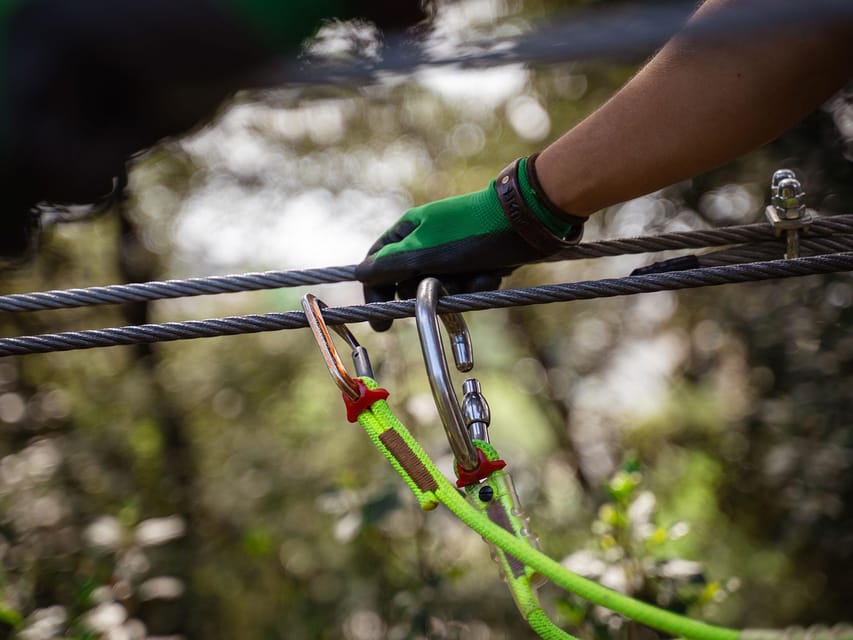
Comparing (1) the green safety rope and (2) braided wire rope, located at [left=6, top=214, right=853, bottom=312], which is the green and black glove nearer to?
(2) braided wire rope, located at [left=6, top=214, right=853, bottom=312]

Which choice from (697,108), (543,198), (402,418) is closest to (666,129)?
(697,108)

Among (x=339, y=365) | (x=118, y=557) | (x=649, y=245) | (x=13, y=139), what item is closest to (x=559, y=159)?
(x=649, y=245)

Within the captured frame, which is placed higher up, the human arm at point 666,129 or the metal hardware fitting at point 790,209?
the human arm at point 666,129

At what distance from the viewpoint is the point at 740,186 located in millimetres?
2516

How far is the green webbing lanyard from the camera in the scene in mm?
737

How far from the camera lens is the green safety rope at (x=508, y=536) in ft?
2.39

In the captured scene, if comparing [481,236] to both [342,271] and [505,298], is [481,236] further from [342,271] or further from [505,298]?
[342,271]

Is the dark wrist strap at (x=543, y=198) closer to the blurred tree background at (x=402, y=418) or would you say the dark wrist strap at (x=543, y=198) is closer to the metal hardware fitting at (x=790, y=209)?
the metal hardware fitting at (x=790, y=209)

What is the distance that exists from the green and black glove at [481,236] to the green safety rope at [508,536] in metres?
0.22

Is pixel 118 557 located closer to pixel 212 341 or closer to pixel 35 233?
pixel 35 233

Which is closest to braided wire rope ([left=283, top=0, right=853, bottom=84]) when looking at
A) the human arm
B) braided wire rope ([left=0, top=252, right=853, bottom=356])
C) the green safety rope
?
the human arm

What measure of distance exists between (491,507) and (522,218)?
0.40 m

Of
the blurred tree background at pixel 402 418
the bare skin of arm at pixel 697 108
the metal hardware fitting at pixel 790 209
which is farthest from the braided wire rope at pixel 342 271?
the blurred tree background at pixel 402 418

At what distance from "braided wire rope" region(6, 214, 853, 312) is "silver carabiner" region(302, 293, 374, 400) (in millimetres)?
185
